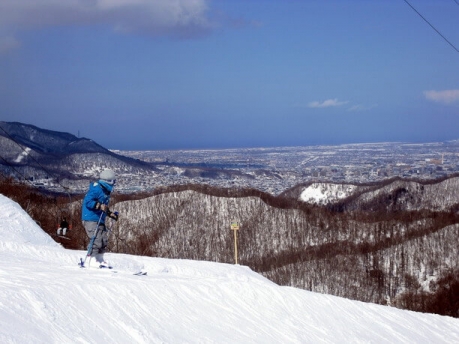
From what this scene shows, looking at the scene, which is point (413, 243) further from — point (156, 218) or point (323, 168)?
point (323, 168)

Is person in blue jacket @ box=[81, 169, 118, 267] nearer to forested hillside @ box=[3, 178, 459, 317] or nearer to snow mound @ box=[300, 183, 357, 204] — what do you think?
forested hillside @ box=[3, 178, 459, 317]

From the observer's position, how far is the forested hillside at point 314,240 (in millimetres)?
50125

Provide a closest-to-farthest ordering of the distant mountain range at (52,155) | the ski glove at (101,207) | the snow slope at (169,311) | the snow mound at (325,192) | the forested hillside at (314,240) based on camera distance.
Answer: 1. the snow slope at (169,311)
2. the ski glove at (101,207)
3. the forested hillside at (314,240)
4. the distant mountain range at (52,155)
5. the snow mound at (325,192)

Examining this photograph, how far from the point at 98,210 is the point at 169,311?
287cm

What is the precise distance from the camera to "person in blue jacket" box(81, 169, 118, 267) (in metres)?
11.1

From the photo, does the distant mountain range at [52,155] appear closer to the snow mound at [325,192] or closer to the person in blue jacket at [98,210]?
the snow mound at [325,192]

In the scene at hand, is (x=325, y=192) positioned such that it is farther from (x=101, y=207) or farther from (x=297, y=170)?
(x=101, y=207)

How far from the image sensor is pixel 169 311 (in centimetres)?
915

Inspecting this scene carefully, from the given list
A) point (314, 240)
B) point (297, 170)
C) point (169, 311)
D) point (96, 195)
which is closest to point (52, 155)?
point (314, 240)

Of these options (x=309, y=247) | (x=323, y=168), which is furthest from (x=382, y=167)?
(x=309, y=247)

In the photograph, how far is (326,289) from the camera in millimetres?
49375

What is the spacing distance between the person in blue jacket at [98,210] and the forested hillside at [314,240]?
95.4 feet

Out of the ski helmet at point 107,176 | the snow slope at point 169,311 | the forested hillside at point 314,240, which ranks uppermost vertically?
the ski helmet at point 107,176

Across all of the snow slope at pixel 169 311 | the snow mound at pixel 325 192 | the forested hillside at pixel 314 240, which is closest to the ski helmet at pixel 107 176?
the snow slope at pixel 169 311
